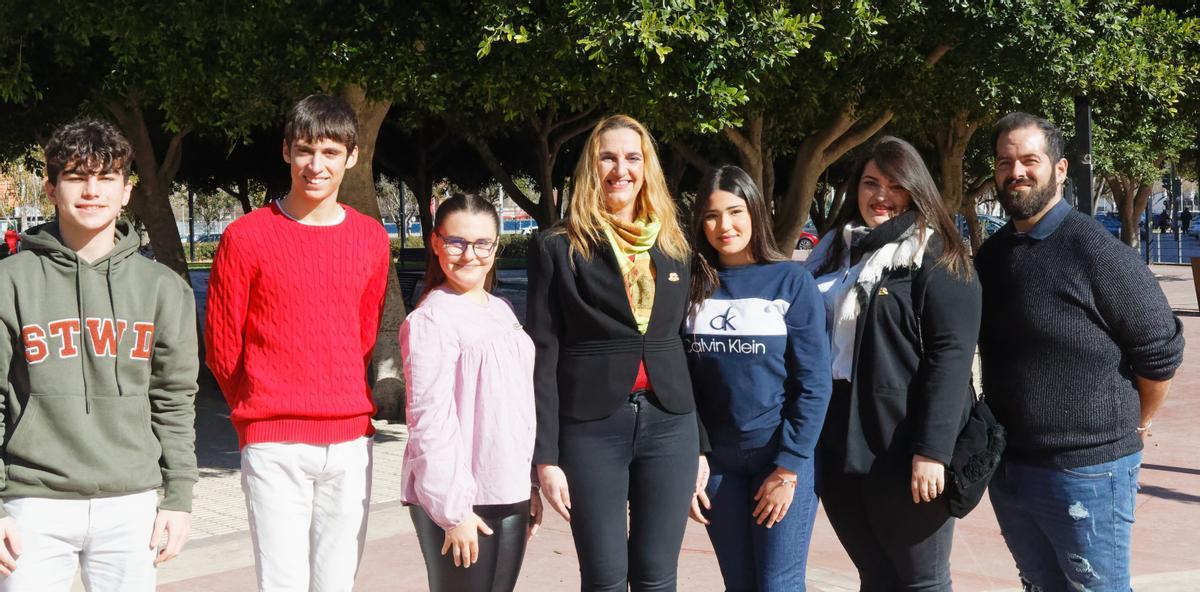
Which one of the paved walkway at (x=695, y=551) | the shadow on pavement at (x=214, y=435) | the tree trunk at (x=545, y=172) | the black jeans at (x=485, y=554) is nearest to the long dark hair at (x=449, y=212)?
the black jeans at (x=485, y=554)

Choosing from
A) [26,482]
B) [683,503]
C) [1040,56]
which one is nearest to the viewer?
[26,482]

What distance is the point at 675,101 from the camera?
7875mm

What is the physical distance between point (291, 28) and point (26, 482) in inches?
214

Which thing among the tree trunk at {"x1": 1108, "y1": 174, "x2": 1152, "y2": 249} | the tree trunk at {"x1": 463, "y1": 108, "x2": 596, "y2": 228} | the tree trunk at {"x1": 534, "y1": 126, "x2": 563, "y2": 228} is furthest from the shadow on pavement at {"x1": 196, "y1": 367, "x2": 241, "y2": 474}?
the tree trunk at {"x1": 1108, "y1": 174, "x2": 1152, "y2": 249}

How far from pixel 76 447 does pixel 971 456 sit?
2341 mm

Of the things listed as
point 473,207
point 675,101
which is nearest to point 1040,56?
point 675,101

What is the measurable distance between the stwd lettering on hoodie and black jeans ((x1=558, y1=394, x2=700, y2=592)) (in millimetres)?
1147

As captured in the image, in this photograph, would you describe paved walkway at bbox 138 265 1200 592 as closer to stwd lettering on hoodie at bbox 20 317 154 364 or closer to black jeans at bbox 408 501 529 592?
black jeans at bbox 408 501 529 592

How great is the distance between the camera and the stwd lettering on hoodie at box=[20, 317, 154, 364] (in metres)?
2.78

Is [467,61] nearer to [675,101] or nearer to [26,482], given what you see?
[675,101]

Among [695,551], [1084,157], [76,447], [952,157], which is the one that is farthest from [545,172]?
[76,447]

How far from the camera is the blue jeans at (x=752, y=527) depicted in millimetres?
3416

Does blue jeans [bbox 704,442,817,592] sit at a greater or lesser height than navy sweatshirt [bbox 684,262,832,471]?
lesser

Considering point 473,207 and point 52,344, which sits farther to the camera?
point 473,207
